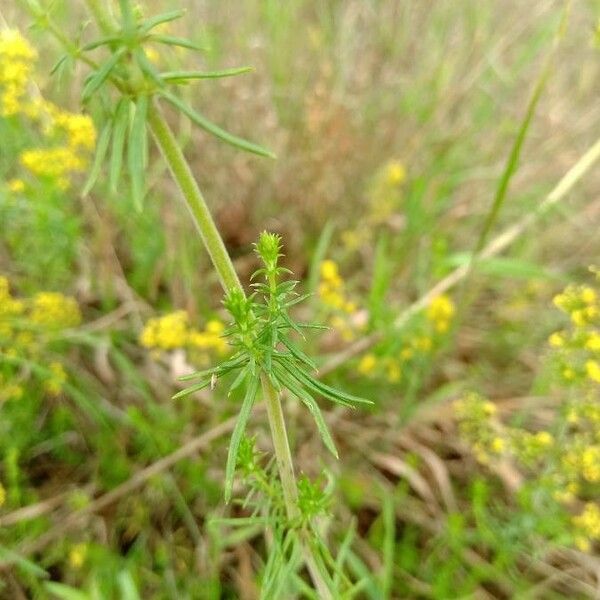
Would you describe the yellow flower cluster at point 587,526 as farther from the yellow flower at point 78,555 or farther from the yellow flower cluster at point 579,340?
the yellow flower at point 78,555

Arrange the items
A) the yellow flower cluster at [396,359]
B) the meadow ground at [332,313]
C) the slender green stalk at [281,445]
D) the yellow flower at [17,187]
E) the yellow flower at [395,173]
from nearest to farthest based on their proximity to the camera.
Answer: the slender green stalk at [281,445] → the meadow ground at [332,313] → the yellow flower at [17,187] → the yellow flower cluster at [396,359] → the yellow flower at [395,173]

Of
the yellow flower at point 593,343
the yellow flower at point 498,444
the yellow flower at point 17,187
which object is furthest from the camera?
the yellow flower at point 17,187

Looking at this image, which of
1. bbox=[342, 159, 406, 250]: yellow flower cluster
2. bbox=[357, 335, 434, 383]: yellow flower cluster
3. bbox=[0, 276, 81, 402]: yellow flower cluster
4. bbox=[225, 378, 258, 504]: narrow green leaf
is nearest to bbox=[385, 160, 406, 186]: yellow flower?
bbox=[342, 159, 406, 250]: yellow flower cluster

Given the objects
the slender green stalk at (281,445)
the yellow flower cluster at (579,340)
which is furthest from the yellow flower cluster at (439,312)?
the slender green stalk at (281,445)

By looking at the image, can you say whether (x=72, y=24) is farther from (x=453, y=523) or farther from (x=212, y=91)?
(x=453, y=523)

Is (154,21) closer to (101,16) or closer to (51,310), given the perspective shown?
(101,16)

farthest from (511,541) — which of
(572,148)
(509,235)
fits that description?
(572,148)

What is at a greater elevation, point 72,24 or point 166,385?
point 72,24

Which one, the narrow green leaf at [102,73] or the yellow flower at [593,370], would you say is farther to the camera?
the yellow flower at [593,370]
